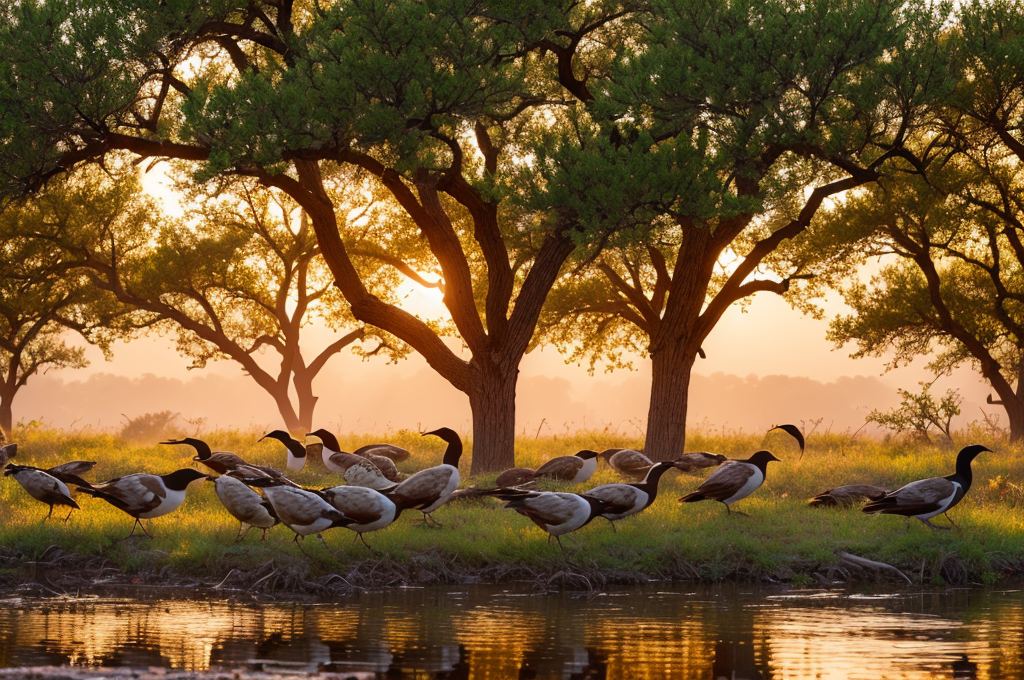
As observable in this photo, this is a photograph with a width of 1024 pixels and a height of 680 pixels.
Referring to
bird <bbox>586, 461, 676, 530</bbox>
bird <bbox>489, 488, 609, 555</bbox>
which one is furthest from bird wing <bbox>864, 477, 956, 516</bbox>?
bird <bbox>489, 488, 609, 555</bbox>

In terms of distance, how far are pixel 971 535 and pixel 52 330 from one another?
140 ft

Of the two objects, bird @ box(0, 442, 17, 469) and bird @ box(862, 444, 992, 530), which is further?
bird @ box(0, 442, 17, 469)

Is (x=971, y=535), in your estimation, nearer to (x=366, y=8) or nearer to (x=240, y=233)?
(x=366, y=8)

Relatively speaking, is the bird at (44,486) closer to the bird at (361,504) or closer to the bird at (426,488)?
the bird at (361,504)

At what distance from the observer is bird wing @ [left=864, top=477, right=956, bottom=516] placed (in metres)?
15.6

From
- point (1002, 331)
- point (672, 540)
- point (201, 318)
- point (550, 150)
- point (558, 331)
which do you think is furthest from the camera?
point (201, 318)

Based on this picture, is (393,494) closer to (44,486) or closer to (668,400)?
(44,486)

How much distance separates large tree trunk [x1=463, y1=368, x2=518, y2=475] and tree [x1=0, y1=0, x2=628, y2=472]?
1.3 inches

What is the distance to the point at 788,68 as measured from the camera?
68.3ft

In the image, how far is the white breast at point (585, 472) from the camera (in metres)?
19.9

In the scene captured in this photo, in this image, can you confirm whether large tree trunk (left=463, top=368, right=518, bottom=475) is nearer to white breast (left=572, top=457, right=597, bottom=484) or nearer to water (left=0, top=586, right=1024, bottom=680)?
white breast (left=572, top=457, right=597, bottom=484)

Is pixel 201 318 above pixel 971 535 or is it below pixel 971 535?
above

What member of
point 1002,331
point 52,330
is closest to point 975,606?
point 1002,331

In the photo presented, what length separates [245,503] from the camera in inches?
558
